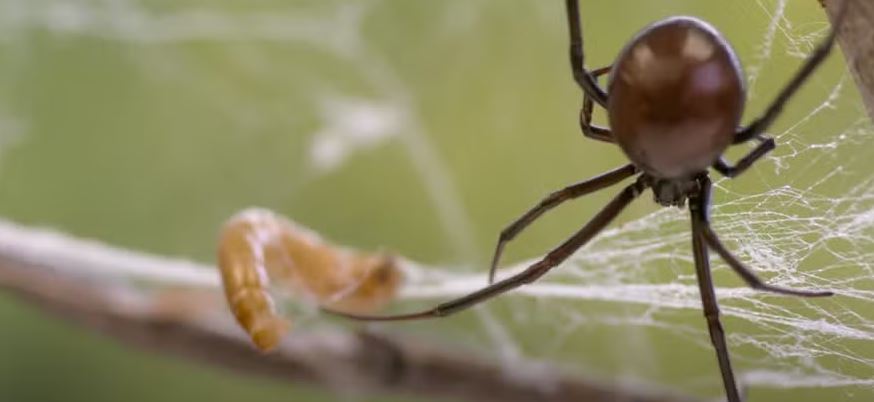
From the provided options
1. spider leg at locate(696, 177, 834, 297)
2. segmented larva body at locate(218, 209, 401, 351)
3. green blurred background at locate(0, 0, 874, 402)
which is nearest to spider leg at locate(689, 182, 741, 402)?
spider leg at locate(696, 177, 834, 297)

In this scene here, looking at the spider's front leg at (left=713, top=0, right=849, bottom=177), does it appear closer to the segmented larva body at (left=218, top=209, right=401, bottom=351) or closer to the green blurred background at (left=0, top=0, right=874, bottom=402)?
the segmented larva body at (left=218, top=209, right=401, bottom=351)

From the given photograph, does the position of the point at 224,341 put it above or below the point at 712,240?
above

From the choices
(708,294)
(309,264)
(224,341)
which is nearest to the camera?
(708,294)

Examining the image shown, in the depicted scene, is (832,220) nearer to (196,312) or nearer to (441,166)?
(196,312)

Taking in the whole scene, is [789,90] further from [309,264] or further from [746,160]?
[309,264]

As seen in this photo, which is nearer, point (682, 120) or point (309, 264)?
point (682, 120)

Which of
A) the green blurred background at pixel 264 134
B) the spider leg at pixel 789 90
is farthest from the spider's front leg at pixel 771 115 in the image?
the green blurred background at pixel 264 134

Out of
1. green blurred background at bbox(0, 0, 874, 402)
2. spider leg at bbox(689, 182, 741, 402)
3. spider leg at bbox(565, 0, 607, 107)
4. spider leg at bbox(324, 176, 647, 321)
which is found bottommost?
spider leg at bbox(689, 182, 741, 402)

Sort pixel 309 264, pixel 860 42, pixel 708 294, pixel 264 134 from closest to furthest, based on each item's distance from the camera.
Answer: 1. pixel 860 42
2. pixel 708 294
3. pixel 309 264
4. pixel 264 134

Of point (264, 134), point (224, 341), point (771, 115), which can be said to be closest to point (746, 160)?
point (771, 115)
